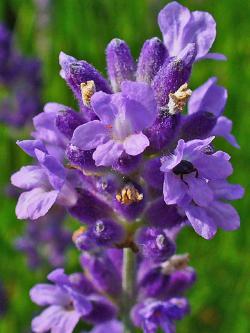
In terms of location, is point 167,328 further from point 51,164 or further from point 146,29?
point 146,29

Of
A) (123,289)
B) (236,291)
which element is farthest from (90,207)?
(236,291)

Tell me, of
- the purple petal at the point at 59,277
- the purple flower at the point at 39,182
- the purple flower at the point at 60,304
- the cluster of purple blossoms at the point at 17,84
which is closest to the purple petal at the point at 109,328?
the purple flower at the point at 60,304

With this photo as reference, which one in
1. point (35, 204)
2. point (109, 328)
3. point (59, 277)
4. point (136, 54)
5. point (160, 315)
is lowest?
point (109, 328)

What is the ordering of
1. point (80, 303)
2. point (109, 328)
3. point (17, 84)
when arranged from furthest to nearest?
1. point (17, 84)
2. point (109, 328)
3. point (80, 303)

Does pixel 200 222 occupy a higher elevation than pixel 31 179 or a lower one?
lower

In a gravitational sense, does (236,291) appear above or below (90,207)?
below

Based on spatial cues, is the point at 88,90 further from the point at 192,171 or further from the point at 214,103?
the point at 214,103

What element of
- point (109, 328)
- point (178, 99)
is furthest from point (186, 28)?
point (109, 328)
